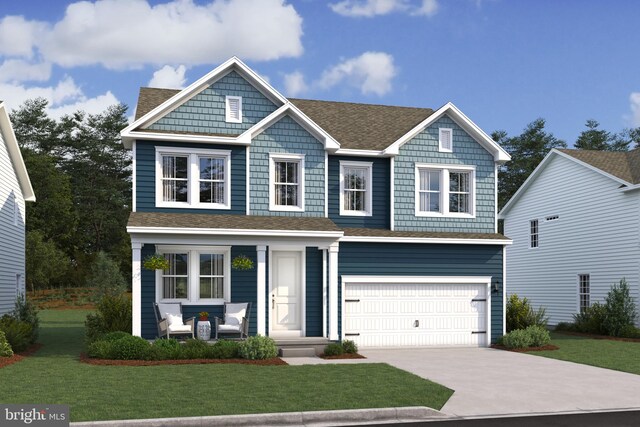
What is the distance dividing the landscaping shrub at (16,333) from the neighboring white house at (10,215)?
11.5 ft

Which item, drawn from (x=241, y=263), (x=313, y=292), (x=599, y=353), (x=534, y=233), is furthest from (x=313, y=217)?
(x=534, y=233)

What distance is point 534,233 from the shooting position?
3516 cm

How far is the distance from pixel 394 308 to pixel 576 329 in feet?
34.1

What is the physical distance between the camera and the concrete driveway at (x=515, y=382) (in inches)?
493

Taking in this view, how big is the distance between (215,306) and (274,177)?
4.30 m

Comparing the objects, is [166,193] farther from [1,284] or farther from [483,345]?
[483,345]

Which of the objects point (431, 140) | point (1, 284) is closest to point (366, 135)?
point (431, 140)

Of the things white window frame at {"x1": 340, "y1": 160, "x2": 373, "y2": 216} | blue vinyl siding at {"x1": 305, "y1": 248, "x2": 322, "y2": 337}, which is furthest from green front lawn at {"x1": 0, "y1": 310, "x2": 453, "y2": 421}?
white window frame at {"x1": 340, "y1": 160, "x2": 373, "y2": 216}

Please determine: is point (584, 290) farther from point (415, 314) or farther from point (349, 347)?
point (349, 347)

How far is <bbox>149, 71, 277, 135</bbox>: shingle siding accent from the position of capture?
21781mm

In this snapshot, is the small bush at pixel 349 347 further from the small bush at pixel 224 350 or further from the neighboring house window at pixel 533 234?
the neighboring house window at pixel 533 234

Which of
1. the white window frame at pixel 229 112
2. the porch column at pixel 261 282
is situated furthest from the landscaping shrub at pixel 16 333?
the white window frame at pixel 229 112

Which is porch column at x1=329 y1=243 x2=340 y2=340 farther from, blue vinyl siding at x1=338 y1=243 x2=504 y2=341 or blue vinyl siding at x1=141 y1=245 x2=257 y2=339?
blue vinyl siding at x1=141 y1=245 x2=257 y2=339

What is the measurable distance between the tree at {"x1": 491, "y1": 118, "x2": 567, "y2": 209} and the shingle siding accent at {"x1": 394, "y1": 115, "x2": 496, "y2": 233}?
38779 mm
